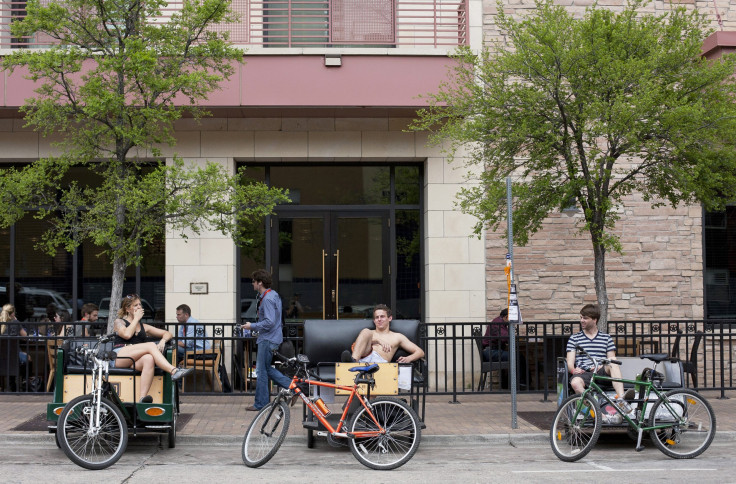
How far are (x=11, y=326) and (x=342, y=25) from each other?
7127 millimetres

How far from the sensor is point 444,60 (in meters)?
13.9

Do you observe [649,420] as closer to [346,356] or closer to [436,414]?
[346,356]

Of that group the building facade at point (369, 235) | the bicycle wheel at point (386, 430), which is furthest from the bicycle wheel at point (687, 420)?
the building facade at point (369, 235)

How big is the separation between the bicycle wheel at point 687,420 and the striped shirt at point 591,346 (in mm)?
1072

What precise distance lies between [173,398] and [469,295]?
21.3ft

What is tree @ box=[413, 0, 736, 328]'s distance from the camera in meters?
10.3

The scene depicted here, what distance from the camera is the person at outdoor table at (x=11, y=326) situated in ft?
41.1

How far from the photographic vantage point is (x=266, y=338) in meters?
11.1

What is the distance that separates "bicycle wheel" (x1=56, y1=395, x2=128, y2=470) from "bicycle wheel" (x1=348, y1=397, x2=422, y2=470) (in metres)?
2.16

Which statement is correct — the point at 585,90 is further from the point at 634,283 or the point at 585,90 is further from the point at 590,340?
the point at 634,283

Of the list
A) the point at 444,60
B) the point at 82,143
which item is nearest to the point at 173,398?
the point at 82,143

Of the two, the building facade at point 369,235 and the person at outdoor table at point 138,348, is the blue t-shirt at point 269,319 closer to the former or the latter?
the person at outdoor table at point 138,348

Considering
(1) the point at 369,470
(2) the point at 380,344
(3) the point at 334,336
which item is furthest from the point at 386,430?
(3) the point at 334,336

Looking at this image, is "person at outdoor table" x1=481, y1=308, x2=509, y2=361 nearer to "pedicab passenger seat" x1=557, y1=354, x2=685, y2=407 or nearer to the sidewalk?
the sidewalk
